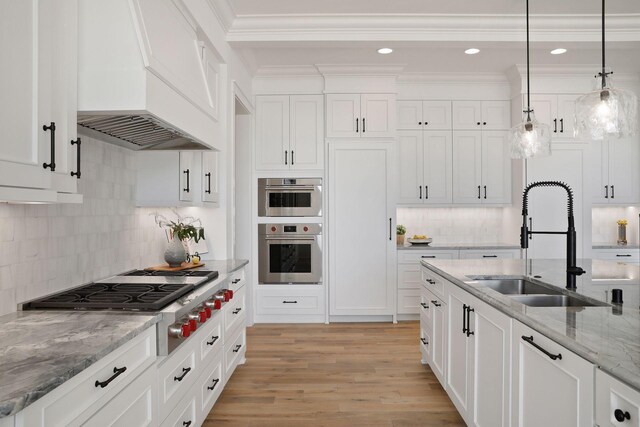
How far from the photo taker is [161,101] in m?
2.11

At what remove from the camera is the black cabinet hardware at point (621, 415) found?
1.14 metres

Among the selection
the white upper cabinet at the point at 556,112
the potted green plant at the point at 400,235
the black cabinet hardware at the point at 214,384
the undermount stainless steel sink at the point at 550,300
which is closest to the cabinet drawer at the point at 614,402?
the undermount stainless steel sink at the point at 550,300

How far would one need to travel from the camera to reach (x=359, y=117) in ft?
16.9

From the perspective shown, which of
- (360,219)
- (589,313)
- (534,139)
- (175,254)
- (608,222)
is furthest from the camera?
(608,222)

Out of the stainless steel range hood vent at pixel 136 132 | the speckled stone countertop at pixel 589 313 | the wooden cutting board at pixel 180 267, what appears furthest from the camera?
the wooden cutting board at pixel 180 267

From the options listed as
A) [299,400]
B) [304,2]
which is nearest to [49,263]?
[299,400]

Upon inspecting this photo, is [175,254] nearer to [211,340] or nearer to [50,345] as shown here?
[211,340]

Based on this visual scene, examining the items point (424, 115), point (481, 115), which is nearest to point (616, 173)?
point (481, 115)

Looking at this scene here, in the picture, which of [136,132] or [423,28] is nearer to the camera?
[136,132]

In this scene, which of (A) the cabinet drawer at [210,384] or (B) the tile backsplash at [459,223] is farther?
(B) the tile backsplash at [459,223]

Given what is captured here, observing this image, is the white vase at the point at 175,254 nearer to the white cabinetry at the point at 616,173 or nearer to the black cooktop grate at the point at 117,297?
the black cooktop grate at the point at 117,297

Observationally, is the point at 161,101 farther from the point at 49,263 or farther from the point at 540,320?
the point at 540,320

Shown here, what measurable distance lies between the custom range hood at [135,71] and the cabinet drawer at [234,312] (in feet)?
4.00

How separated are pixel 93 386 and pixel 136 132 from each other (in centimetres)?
158
